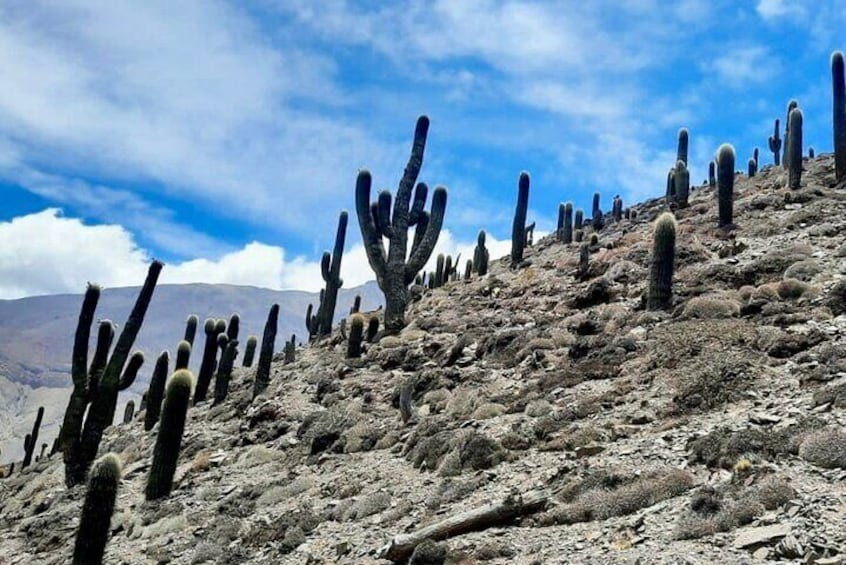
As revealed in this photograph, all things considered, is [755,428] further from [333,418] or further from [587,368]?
[333,418]

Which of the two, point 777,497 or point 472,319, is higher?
point 472,319

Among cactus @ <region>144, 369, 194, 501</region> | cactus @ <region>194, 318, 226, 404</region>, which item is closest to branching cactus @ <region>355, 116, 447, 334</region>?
cactus @ <region>194, 318, 226, 404</region>

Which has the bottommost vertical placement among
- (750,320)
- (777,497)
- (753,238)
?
(777,497)

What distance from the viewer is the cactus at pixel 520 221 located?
32.5 meters

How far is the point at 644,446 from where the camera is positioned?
10.2m

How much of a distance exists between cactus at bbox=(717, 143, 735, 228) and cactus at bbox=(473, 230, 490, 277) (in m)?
12.2

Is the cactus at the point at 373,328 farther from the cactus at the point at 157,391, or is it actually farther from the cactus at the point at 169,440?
the cactus at the point at 169,440

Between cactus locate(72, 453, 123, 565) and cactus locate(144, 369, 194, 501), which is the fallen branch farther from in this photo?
cactus locate(144, 369, 194, 501)

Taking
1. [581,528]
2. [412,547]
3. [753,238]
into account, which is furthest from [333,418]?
[753,238]

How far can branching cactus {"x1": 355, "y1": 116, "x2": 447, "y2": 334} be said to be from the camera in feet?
81.9

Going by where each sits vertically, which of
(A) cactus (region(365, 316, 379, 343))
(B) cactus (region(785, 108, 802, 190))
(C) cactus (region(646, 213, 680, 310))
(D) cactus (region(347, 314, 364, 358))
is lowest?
(D) cactus (region(347, 314, 364, 358))

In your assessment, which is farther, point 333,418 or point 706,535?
point 333,418

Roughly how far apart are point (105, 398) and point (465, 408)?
1097 centimetres

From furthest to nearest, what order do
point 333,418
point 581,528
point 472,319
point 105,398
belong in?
point 472,319
point 105,398
point 333,418
point 581,528
